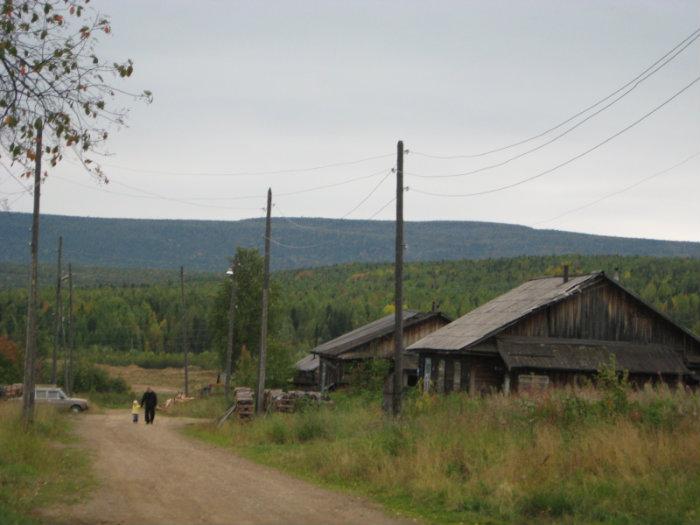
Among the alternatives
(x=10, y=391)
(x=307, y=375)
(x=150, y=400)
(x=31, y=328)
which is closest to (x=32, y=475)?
(x=31, y=328)

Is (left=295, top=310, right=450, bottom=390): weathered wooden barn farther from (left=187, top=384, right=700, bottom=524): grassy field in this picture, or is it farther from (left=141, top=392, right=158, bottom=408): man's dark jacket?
(left=187, top=384, right=700, bottom=524): grassy field

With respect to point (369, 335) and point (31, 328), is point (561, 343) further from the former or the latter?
point (31, 328)

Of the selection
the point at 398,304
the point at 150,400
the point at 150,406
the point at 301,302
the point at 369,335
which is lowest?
the point at 150,406

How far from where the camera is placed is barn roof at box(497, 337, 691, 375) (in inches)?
1377

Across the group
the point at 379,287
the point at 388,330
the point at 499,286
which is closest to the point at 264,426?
the point at 388,330

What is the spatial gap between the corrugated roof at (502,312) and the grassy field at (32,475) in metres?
15.2

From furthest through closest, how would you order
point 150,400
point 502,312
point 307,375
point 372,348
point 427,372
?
point 307,375
point 372,348
point 427,372
point 150,400
point 502,312

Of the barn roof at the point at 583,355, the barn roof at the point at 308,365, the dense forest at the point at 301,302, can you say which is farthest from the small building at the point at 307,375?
the barn roof at the point at 583,355

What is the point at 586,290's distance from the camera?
3728cm

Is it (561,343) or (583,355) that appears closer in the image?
(583,355)

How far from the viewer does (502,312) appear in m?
38.1

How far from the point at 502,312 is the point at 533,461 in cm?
2307

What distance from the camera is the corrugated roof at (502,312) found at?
35656 millimetres

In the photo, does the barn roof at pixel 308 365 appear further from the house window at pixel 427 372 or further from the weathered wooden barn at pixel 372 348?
the house window at pixel 427 372
